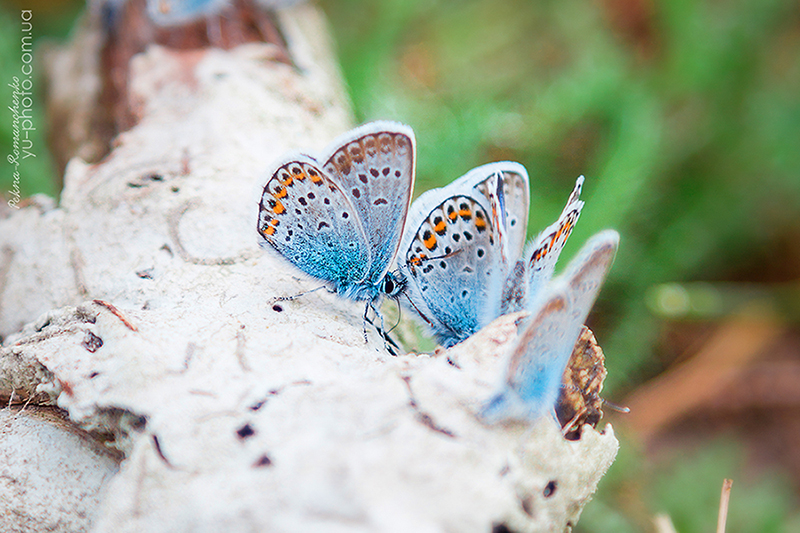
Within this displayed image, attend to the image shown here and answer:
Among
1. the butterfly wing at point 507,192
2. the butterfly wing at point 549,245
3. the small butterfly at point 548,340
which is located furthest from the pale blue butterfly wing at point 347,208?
the small butterfly at point 548,340

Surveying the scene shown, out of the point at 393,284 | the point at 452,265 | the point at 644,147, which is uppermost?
the point at 644,147

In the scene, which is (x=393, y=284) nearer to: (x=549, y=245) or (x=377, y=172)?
(x=377, y=172)

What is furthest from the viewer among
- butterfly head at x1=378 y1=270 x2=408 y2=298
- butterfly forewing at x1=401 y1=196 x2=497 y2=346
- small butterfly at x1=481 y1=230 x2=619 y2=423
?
butterfly head at x1=378 y1=270 x2=408 y2=298

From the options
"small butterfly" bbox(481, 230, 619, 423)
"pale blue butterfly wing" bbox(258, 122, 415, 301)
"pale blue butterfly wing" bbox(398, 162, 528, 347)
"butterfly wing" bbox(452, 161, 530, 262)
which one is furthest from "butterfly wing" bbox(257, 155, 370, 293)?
"small butterfly" bbox(481, 230, 619, 423)

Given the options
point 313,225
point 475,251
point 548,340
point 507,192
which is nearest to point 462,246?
point 475,251

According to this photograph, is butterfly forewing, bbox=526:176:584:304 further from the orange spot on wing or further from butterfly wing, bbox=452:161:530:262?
the orange spot on wing

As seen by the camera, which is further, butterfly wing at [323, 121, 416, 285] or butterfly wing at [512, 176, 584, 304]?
butterfly wing at [323, 121, 416, 285]

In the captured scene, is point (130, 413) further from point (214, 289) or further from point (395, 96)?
point (395, 96)

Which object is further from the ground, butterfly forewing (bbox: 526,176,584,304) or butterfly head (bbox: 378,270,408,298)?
butterfly forewing (bbox: 526,176,584,304)
